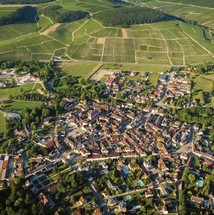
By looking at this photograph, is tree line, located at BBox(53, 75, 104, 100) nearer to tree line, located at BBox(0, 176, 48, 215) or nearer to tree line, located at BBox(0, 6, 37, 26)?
tree line, located at BBox(0, 176, 48, 215)

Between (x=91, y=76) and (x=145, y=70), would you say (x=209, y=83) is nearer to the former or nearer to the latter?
(x=145, y=70)

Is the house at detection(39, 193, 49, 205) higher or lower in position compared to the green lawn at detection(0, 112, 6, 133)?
higher

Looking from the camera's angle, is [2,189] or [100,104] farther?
[100,104]

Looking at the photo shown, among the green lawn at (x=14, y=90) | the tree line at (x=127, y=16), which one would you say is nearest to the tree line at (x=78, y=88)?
the green lawn at (x=14, y=90)

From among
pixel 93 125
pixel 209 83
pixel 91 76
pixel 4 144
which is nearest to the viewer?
pixel 4 144

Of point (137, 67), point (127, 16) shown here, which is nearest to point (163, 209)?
point (137, 67)

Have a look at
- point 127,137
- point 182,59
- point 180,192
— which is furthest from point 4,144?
point 182,59

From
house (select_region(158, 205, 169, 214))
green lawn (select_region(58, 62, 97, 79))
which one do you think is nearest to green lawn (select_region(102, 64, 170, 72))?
green lawn (select_region(58, 62, 97, 79))
